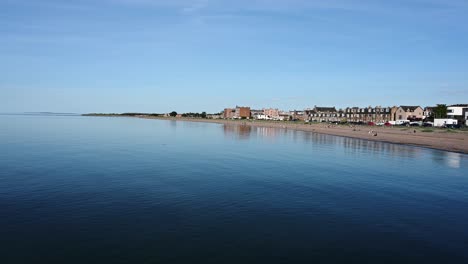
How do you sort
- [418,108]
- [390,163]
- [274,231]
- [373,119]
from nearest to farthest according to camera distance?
[274,231]
[390,163]
[418,108]
[373,119]

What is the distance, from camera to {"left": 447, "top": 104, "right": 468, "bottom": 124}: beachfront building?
4474 inches

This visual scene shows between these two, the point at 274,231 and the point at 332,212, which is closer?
the point at 274,231

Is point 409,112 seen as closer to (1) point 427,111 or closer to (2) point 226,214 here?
(1) point 427,111

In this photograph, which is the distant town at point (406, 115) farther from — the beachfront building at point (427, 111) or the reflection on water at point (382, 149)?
the reflection on water at point (382, 149)

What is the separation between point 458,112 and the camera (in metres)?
117

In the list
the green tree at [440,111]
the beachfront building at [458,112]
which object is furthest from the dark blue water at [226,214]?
the green tree at [440,111]

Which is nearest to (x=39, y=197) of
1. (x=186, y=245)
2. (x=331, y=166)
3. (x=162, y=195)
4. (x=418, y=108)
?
(x=162, y=195)

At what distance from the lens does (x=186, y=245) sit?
12.4 metres

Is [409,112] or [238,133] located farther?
[409,112]

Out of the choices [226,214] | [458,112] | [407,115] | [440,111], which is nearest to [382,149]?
[226,214]

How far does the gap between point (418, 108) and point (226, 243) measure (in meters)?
157

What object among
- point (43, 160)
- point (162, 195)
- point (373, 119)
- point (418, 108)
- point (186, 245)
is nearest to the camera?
point (186, 245)

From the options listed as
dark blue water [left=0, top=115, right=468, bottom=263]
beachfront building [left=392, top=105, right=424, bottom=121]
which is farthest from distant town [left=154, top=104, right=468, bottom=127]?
dark blue water [left=0, top=115, right=468, bottom=263]

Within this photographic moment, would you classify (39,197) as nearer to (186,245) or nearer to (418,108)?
(186,245)
